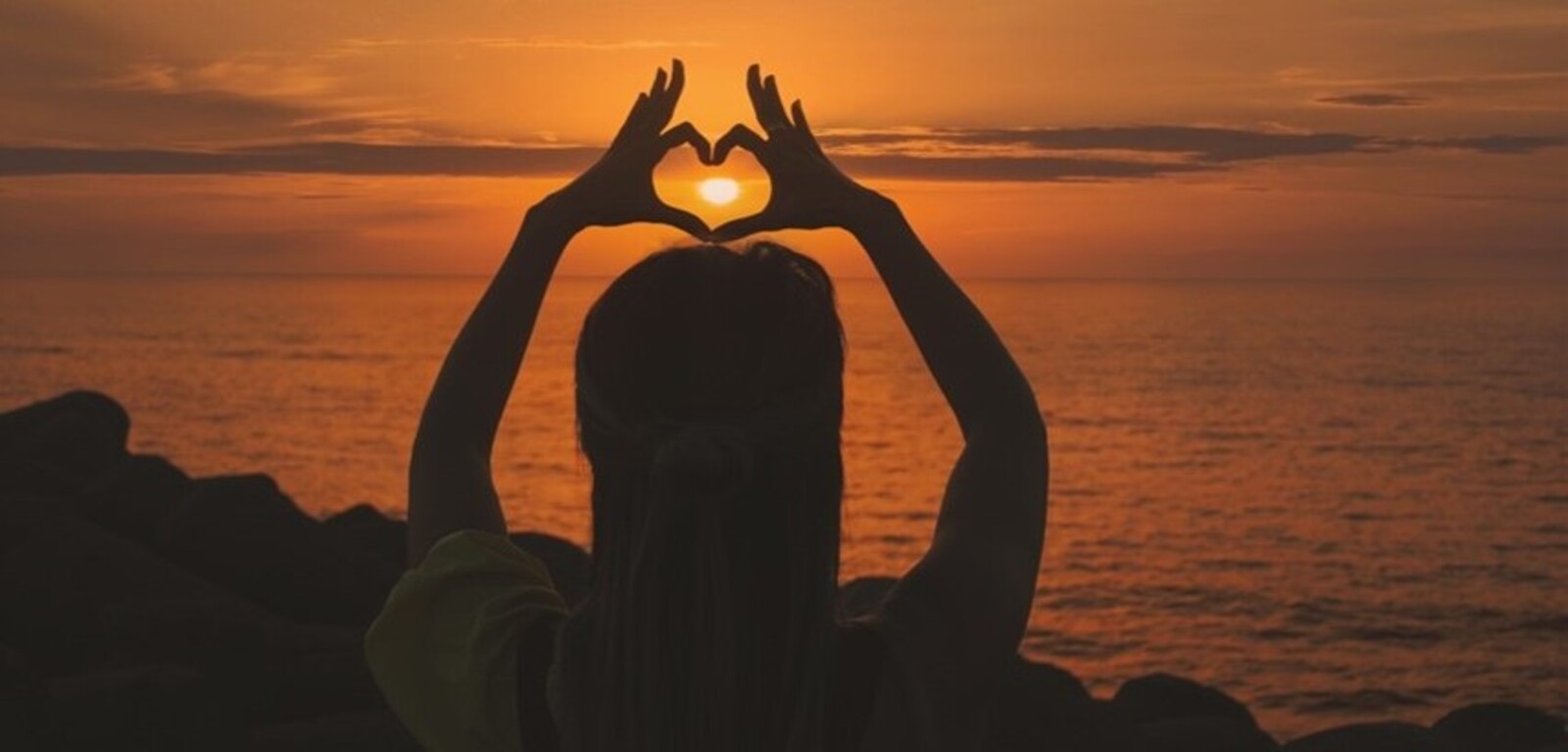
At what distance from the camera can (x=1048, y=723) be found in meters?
7.35

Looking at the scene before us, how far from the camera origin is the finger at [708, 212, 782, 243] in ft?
7.73

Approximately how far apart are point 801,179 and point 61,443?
41.1ft

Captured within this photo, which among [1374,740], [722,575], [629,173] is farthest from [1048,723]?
[722,575]

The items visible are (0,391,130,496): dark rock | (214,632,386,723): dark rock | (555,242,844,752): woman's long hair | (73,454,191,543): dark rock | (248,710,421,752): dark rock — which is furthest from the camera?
(0,391,130,496): dark rock

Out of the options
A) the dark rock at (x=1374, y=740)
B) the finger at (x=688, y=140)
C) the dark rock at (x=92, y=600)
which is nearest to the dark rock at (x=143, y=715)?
the dark rock at (x=92, y=600)

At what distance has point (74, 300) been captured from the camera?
15750cm

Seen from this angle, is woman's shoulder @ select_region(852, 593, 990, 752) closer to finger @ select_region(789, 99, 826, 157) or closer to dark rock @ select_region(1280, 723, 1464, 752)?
finger @ select_region(789, 99, 826, 157)

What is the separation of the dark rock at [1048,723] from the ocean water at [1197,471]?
156cm

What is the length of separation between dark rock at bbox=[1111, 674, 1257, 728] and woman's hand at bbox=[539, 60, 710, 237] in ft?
23.0

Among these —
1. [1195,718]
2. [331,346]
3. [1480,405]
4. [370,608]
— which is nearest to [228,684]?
[370,608]

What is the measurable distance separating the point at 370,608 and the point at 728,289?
790 centimetres

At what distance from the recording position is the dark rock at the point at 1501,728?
9.66 m

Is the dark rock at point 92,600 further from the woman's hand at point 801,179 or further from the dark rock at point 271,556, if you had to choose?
the woman's hand at point 801,179

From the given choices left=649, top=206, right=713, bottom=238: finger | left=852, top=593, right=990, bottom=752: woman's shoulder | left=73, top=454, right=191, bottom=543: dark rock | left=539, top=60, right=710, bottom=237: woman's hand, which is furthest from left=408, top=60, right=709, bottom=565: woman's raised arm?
left=73, top=454, right=191, bottom=543: dark rock
